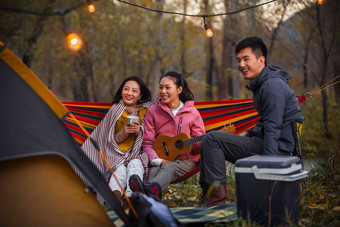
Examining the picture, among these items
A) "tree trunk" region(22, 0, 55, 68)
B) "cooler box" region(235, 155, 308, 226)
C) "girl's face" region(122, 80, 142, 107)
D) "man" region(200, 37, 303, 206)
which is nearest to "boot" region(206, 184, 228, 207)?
"man" region(200, 37, 303, 206)

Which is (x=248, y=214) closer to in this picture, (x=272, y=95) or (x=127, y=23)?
(x=272, y=95)

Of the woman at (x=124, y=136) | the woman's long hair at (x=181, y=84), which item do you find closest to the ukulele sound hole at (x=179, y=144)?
the woman at (x=124, y=136)

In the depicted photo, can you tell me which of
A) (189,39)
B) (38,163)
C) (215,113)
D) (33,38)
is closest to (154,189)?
(38,163)

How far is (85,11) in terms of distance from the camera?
11.9 m

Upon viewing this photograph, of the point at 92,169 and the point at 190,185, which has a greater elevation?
the point at 92,169

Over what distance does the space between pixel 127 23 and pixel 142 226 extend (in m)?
12.7

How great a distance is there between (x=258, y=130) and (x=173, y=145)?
0.87 m

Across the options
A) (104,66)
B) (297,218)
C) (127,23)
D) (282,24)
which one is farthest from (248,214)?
(104,66)

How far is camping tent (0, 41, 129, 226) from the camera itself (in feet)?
6.69

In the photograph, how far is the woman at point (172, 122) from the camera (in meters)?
3.36

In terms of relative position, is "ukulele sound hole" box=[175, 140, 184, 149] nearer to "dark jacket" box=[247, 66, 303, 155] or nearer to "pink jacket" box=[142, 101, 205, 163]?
"pink jacket" box=[142, 101, 205, 163]

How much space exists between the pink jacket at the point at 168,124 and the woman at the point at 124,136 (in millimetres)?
70

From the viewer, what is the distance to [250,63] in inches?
112

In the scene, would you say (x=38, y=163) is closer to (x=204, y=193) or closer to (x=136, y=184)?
(x=136, y=184)
